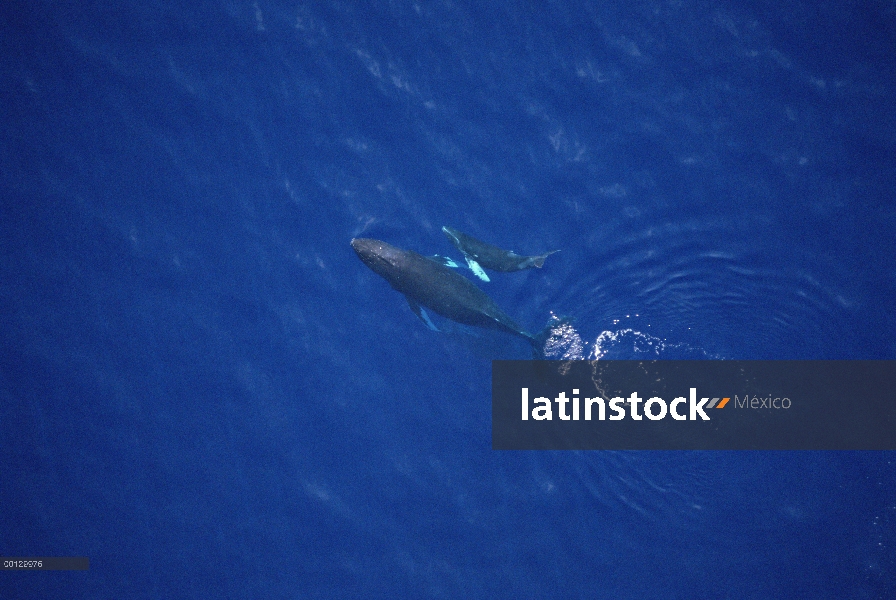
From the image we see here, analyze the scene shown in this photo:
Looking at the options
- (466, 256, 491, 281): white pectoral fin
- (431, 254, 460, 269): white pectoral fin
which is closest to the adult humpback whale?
(431, 254, 460, 269): white pectoral fin

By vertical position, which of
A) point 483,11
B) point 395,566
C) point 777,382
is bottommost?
point 395,566

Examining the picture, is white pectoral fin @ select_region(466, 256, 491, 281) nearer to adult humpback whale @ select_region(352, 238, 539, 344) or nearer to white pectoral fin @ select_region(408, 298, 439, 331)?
adult humpback whale @ select_region(352, 238, 539, 344)

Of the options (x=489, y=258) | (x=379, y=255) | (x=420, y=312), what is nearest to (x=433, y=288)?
(x=420, y=312)

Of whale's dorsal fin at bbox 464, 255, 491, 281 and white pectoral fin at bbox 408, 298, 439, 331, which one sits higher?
whale's dorsal fin at bbox 464, 255, 491, 281

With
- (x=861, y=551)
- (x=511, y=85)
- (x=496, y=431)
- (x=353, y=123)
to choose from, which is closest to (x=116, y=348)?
(x=353, y=123)

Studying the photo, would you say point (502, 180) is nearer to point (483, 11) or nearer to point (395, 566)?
point (483, 11)
